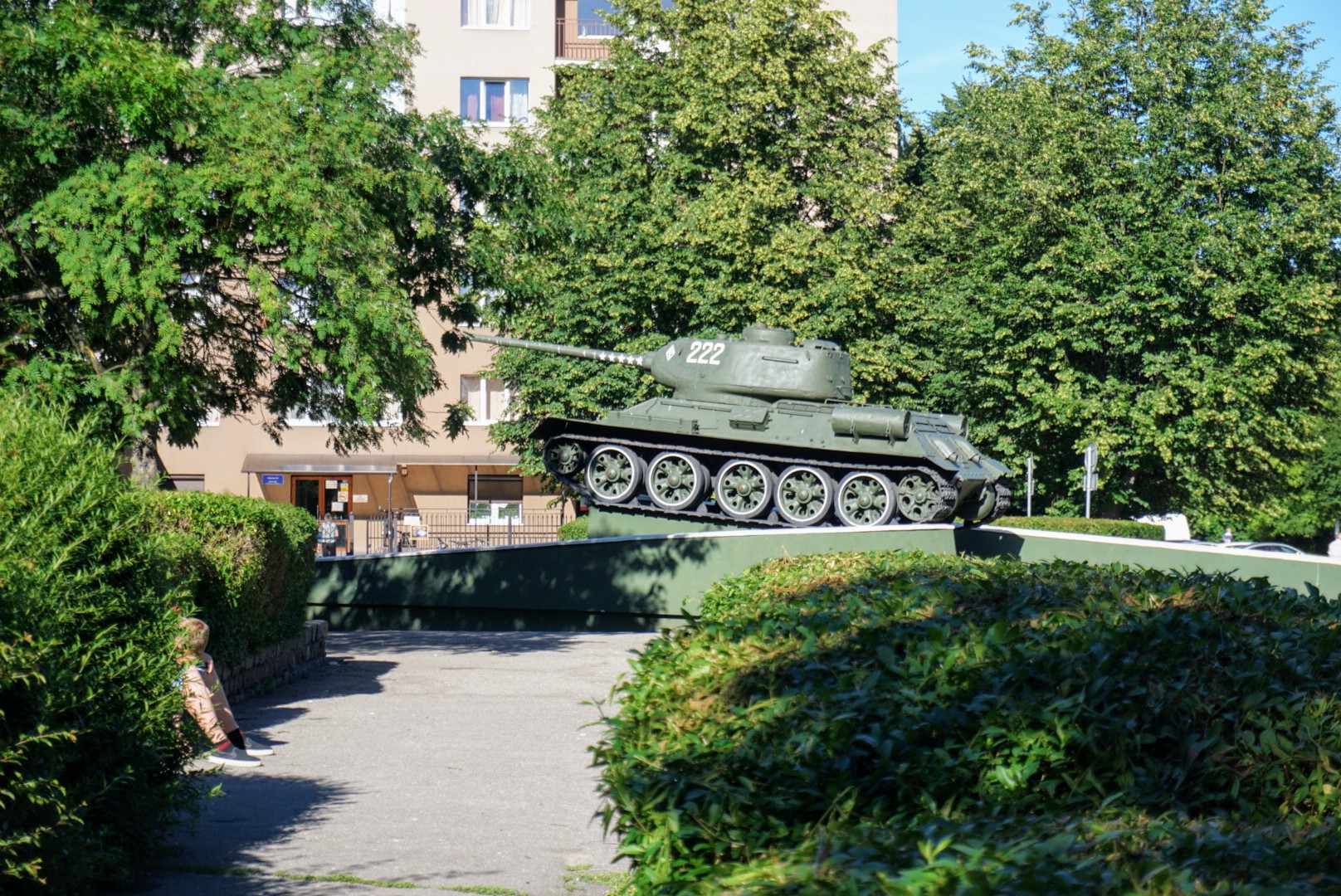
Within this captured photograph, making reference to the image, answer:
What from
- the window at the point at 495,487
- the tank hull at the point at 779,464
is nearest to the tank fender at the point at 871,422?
the tank hull at the point at 779,464

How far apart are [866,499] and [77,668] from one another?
20.3 meters

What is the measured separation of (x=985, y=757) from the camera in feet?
11.6

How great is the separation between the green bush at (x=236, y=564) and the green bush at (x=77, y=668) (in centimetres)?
338

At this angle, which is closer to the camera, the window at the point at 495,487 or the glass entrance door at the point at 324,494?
the window at the point at 495,487

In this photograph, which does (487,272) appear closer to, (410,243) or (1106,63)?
(410,243)

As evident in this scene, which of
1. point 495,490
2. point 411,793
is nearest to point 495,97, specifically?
point 495,490

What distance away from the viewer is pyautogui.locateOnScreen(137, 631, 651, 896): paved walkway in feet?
19.7

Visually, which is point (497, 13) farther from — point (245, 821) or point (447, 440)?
point (245, 821)

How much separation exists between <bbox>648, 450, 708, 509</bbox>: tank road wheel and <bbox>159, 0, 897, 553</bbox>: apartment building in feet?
52.9

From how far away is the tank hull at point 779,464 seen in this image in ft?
79.7

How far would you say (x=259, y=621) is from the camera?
11.4 metres

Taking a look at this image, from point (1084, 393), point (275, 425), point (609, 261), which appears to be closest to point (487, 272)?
point (275, 425)

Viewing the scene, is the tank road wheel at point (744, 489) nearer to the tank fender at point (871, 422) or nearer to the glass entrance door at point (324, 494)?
the tank fender at point (871, 422)

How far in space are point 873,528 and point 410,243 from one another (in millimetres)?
9093
